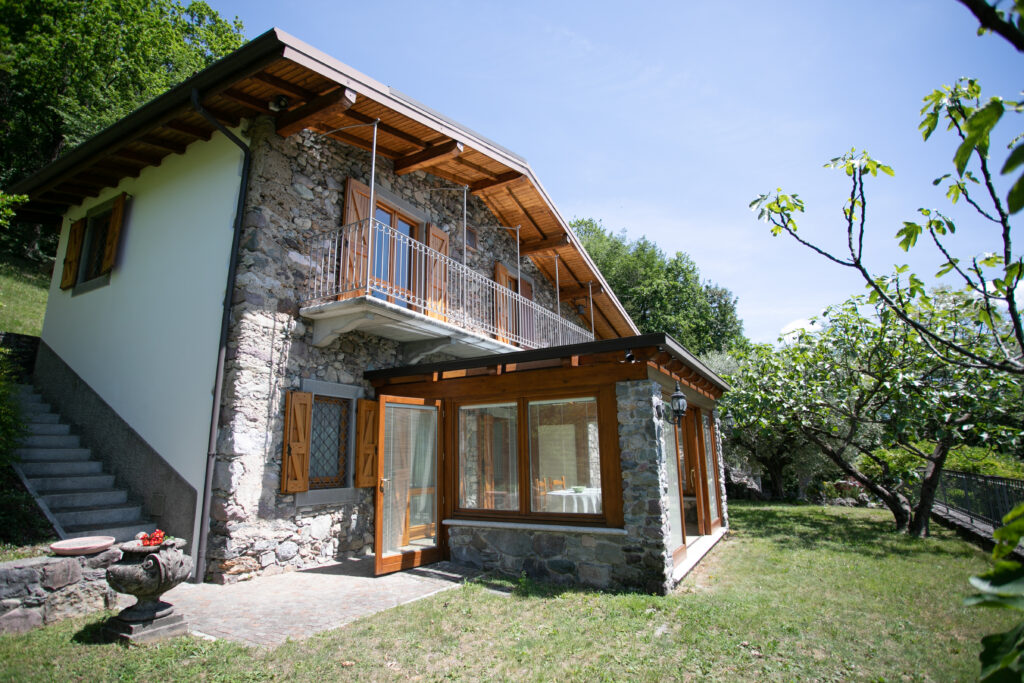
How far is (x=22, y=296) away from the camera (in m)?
14.1

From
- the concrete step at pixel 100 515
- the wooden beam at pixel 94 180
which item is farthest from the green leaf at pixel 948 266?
the wooden beam at pixel 94 180

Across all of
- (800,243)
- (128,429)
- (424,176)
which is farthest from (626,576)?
(424,176)

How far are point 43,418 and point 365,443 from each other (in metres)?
5.18

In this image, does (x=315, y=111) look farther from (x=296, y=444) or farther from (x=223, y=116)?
(x=296, y=444)

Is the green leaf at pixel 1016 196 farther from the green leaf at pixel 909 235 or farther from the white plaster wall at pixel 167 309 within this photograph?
the white plaster wall at pixel 167 309

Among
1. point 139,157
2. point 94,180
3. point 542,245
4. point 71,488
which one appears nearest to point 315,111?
point 139,157

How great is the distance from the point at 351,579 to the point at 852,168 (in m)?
6.35

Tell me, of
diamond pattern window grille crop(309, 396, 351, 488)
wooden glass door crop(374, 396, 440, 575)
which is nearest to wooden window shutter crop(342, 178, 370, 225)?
diamond pattern window grille crop(309, 396, 351, 488)

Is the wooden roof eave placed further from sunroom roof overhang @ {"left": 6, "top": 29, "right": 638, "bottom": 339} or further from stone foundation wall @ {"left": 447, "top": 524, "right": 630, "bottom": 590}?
stone foundation wall @ {"left": 447, "top": 524, "right": 630, "bottom": 590}

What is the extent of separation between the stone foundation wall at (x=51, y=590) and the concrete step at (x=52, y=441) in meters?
3.99

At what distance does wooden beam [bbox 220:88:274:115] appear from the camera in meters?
6.82

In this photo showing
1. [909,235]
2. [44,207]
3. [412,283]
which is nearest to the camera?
[909,235]

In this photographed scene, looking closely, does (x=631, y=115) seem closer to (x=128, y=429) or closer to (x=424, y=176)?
(x=424, y=176)

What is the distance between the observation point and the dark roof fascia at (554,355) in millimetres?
6311
